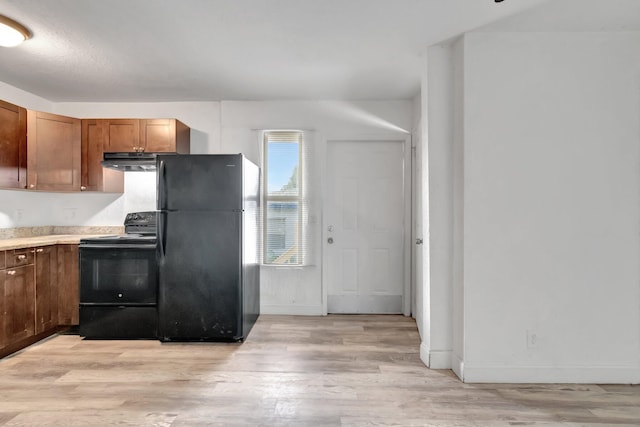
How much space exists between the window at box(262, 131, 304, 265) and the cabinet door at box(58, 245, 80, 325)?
1906 mm

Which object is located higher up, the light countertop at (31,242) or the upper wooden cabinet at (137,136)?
the upper wooden cabinet at (137,136)

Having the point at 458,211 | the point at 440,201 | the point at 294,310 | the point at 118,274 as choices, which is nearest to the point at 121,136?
the point at 118,274

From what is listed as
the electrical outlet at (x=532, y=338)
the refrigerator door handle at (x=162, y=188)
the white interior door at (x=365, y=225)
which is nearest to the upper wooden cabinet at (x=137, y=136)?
the refrigerator door handle at (x=162, y=188)

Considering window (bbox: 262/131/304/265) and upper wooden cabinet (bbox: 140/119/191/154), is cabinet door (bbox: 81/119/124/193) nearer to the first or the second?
upper wooden cabinet (bbox: 140/119/191/154)

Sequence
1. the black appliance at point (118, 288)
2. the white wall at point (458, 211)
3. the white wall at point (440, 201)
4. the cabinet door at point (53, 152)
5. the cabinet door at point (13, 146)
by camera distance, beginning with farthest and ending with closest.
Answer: the cabinet door at point (53, 152) < the black appliance at point (118, 288) < the cabinet door at point (13, 146) < the white wall at point (440, 201) < the white wall at point (458, 211)

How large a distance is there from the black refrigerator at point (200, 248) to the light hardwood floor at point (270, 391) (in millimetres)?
222

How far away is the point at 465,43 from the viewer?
271 centimetres

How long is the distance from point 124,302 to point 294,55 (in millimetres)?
2732

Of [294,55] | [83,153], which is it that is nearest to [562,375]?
[294,55]

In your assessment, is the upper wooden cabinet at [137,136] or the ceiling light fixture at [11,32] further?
the upper wooden cabinet at [137,136]

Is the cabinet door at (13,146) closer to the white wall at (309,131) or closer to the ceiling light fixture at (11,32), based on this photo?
the ceiling light fixture at (11,32)

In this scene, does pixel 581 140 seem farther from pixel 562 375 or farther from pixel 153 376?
pixel 153 376

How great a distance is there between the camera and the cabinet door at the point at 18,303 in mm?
3082

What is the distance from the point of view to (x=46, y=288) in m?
3.53
